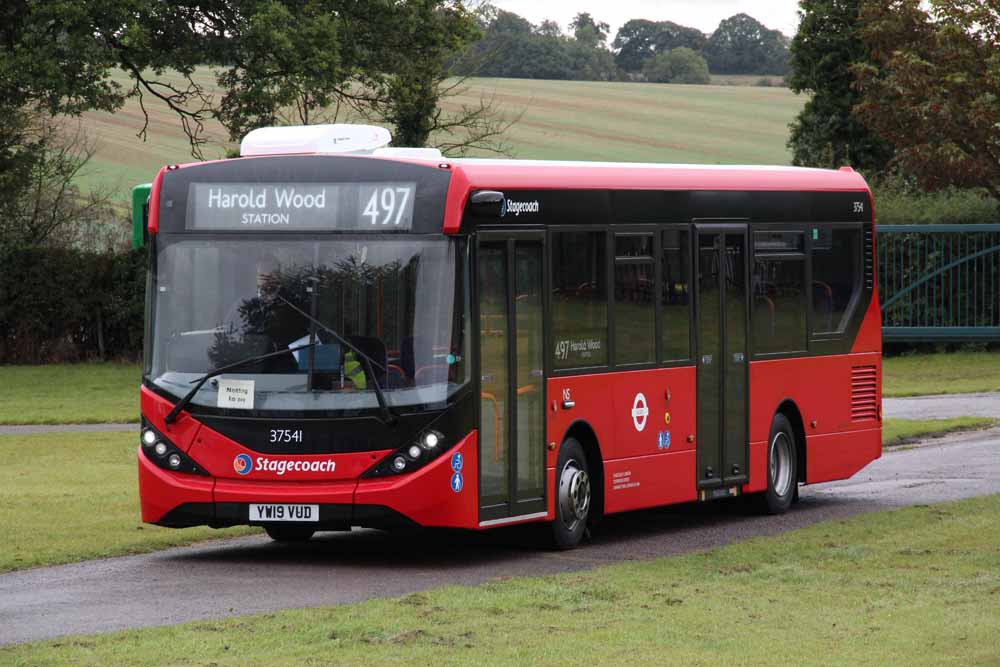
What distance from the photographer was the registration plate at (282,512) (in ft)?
43.0

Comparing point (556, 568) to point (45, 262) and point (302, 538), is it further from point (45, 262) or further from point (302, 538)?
point (45, 262)

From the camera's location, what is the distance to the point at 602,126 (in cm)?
7562

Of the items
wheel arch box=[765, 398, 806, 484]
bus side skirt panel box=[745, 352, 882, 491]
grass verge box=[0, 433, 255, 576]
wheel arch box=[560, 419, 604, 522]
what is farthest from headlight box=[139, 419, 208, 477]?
wheel arch box=[765, 398, 806, 484]

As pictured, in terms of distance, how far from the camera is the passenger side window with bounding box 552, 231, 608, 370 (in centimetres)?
1433

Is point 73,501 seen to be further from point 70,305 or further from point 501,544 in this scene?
point 70,305

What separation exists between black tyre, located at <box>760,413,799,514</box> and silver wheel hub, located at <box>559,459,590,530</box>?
322 centimetres

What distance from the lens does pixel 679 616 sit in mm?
10750

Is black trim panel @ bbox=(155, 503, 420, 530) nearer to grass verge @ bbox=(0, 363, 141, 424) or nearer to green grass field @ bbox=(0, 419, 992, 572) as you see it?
green grass field @ bbox=(0, 419, 992, 572)

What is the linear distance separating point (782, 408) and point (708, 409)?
151 centimetres

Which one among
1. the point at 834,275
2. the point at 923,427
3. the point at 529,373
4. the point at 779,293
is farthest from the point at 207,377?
the point at 923,427

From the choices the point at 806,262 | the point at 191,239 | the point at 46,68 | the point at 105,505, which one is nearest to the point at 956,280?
the point at 46,68

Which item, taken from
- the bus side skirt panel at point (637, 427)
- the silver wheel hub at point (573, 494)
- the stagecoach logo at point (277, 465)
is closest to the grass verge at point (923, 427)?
the bus side skirt panel at point (637, 427)

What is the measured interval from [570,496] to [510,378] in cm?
120

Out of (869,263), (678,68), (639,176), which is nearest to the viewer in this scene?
(639,176)
